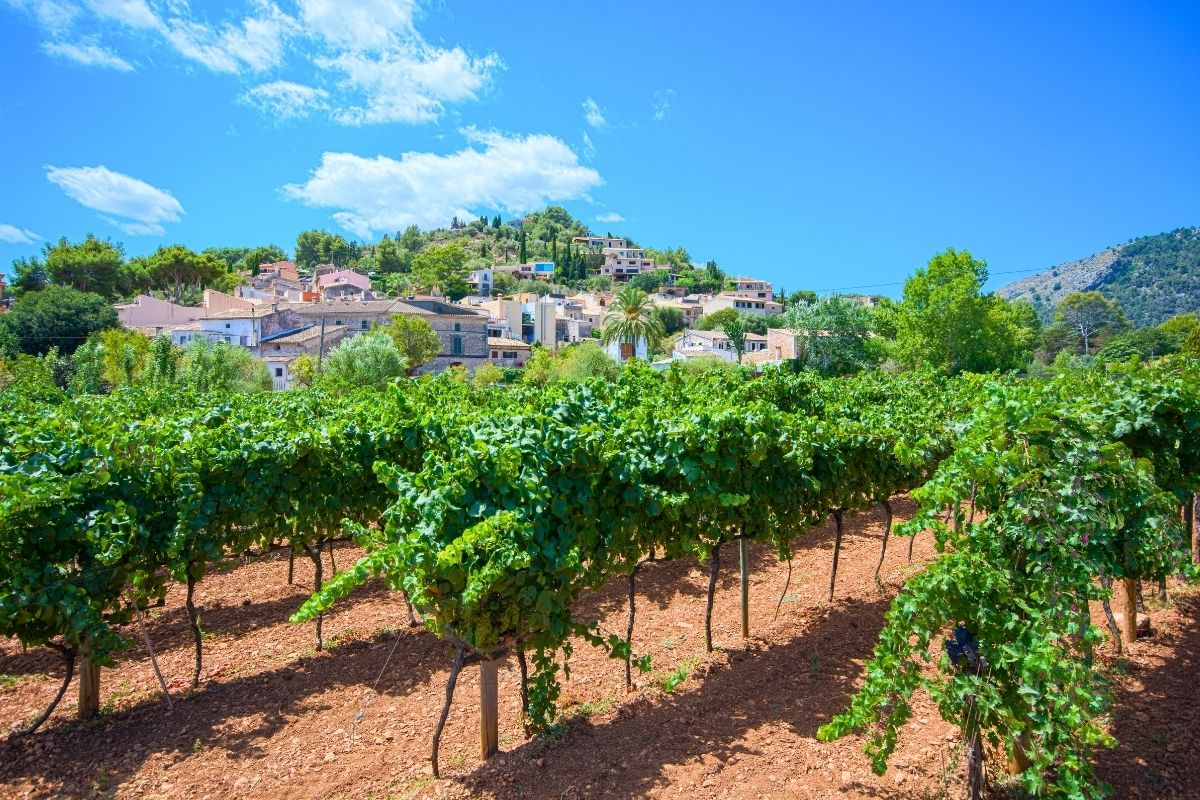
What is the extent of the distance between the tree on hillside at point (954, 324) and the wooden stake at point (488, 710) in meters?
49.7

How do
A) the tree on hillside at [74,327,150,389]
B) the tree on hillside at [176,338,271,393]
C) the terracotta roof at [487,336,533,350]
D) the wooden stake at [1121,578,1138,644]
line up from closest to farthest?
the wooden stake at [1121,578,1138,644], the tree on hillside at [176,338,271,393], the tree on hillside at [74,327,150,389], the terracotta roof at [487,336,533,350]

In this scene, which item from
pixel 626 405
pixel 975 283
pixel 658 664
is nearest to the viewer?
pixel 658 664

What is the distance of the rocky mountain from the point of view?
12588 cm

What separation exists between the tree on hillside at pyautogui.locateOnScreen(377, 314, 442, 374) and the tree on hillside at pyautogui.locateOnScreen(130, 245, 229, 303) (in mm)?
36594

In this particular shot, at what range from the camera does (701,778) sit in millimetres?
5371

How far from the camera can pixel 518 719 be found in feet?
21.6

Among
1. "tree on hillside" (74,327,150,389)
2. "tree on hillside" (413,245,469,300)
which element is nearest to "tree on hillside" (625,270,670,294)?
"tree on hillside" (413,245,469,300)

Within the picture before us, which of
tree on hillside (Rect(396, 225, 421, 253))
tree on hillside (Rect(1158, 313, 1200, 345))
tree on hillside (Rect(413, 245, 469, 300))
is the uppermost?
tree on hillside (Rect(396, 225, 421, 253))

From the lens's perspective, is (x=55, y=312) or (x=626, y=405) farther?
(x=55, y=312)

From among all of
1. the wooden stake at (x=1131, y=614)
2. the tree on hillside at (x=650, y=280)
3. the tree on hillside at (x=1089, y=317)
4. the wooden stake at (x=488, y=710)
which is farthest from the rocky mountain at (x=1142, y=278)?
the wooden stake at (x=488, y=710)

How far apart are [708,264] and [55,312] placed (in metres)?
103

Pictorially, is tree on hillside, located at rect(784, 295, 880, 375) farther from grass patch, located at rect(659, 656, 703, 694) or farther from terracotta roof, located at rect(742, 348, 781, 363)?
grass patch, located at rect(659, 656, 703, 694)

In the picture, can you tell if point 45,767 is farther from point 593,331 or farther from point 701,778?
point 593,331

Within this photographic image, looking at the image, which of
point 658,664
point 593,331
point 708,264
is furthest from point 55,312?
point 708,264
